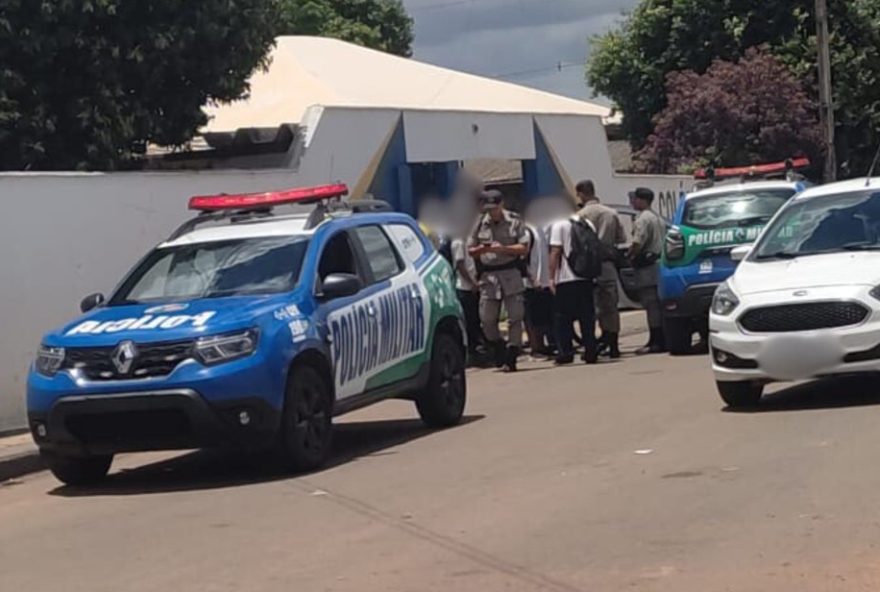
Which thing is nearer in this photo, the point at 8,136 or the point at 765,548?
the point at 765,548

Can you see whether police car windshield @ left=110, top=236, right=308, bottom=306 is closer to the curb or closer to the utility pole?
the curb

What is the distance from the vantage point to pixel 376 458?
11867 mm

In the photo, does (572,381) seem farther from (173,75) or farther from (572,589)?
(572,589)

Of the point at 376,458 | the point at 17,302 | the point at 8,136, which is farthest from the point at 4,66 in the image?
the point at 376,458

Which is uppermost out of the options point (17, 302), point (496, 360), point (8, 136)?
point (8, 136)

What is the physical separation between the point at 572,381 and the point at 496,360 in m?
2.12

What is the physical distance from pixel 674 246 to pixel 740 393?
5685mm

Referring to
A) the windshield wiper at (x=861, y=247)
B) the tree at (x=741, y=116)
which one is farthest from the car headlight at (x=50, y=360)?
the tree at (x=741, y=116)

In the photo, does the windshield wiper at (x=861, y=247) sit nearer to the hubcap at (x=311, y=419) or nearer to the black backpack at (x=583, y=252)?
the hubcap at (x=311, y=419)

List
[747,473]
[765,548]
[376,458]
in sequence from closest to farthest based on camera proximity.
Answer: [765,548], [747,473], [376,458]

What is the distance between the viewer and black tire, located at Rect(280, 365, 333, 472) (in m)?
10.9

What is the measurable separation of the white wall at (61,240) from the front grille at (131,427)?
14.8ft

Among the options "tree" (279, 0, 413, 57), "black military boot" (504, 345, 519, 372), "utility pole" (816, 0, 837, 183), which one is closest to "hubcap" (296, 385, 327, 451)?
"black military boot" (504, 345, 519, 372)

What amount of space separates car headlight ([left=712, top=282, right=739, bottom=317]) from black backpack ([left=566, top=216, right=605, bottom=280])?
523cm
